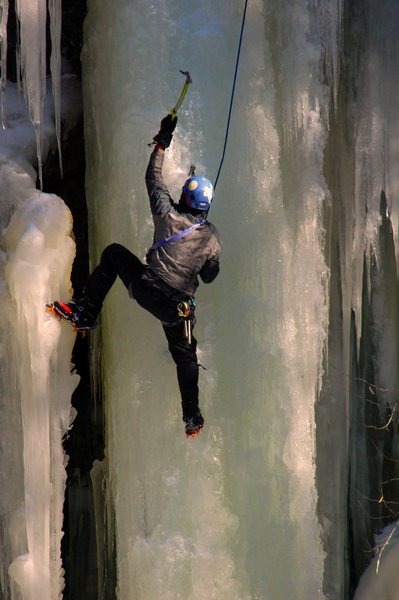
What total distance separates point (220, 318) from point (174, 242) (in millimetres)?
667

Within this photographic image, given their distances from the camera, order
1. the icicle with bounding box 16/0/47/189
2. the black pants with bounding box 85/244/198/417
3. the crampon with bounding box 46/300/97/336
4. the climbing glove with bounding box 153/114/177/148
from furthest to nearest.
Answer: the icicle with bounding box 16/0/47/189 < the crampon with bounding box 46/300/97/336 < the black pants with bounding box 85/244/198/417 < the climbing glove with bounding box 153/114/177/148

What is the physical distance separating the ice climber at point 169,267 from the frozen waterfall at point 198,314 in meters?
0.26

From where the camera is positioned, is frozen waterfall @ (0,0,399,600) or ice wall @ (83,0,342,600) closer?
frozen waterfall @ (0,0,399,600)

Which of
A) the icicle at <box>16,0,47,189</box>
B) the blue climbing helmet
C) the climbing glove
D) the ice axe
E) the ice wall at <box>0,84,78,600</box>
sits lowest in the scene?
the ice wall at <box>0,84,78,600</box>

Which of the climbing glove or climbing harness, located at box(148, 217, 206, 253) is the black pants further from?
the climbing glove

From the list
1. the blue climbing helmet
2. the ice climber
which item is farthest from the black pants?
the blue climbing helmet

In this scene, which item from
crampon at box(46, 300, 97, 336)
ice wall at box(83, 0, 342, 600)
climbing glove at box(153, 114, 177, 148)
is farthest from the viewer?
ice wall at box(83, 0, 342, 600)

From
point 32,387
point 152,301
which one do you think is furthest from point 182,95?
point 32,387

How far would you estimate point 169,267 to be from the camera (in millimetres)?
4445

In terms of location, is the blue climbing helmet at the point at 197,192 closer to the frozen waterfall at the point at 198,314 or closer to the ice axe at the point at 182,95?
the ice axe at the point at 182,95

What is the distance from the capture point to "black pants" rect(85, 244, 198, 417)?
4.46 metres

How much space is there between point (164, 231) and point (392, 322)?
2.36m

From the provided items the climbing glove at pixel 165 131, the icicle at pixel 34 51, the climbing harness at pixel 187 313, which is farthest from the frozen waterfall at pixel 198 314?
the climbing glove at pixel 165 131

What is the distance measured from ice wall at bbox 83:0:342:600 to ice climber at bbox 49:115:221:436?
1.05ft
